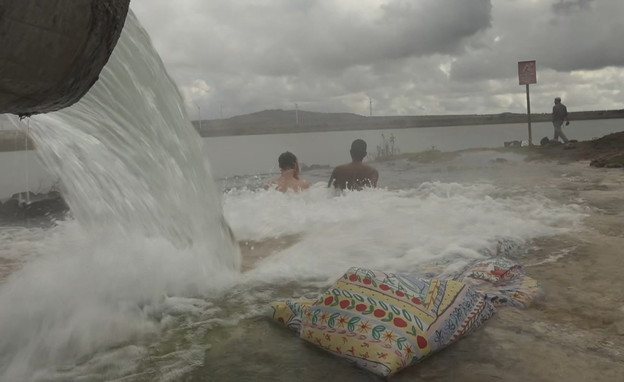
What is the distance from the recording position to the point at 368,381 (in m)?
2.28

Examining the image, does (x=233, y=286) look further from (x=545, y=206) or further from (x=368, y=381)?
(x=545, y=206)

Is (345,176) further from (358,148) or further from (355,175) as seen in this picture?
(358,148)

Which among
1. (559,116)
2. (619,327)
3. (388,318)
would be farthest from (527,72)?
(388,318)

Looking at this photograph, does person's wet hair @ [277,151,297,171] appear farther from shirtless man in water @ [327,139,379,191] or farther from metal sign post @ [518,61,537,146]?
metal sign post @ [518,61,537,146]

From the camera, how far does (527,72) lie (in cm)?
1766

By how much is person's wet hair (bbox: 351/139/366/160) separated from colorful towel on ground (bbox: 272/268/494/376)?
6.17 m

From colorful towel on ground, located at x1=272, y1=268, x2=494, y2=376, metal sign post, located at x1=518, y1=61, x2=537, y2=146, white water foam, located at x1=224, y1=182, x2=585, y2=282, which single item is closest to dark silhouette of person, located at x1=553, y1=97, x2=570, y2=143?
metal sign post, located at x1=518, y1=61, x2=537, y2=146

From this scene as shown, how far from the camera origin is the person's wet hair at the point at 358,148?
891 centimetres

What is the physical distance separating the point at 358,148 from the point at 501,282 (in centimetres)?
571

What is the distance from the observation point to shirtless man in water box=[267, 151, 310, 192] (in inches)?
359

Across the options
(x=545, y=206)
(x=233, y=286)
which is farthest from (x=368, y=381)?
(x=545, y=206)

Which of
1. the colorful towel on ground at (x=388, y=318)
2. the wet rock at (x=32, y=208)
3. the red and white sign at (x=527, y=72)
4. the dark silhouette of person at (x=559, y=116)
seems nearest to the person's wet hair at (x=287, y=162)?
the wet rock at (x=32, y=208)

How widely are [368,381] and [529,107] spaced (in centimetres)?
1796

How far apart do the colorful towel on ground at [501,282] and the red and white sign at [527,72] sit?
15.7m
